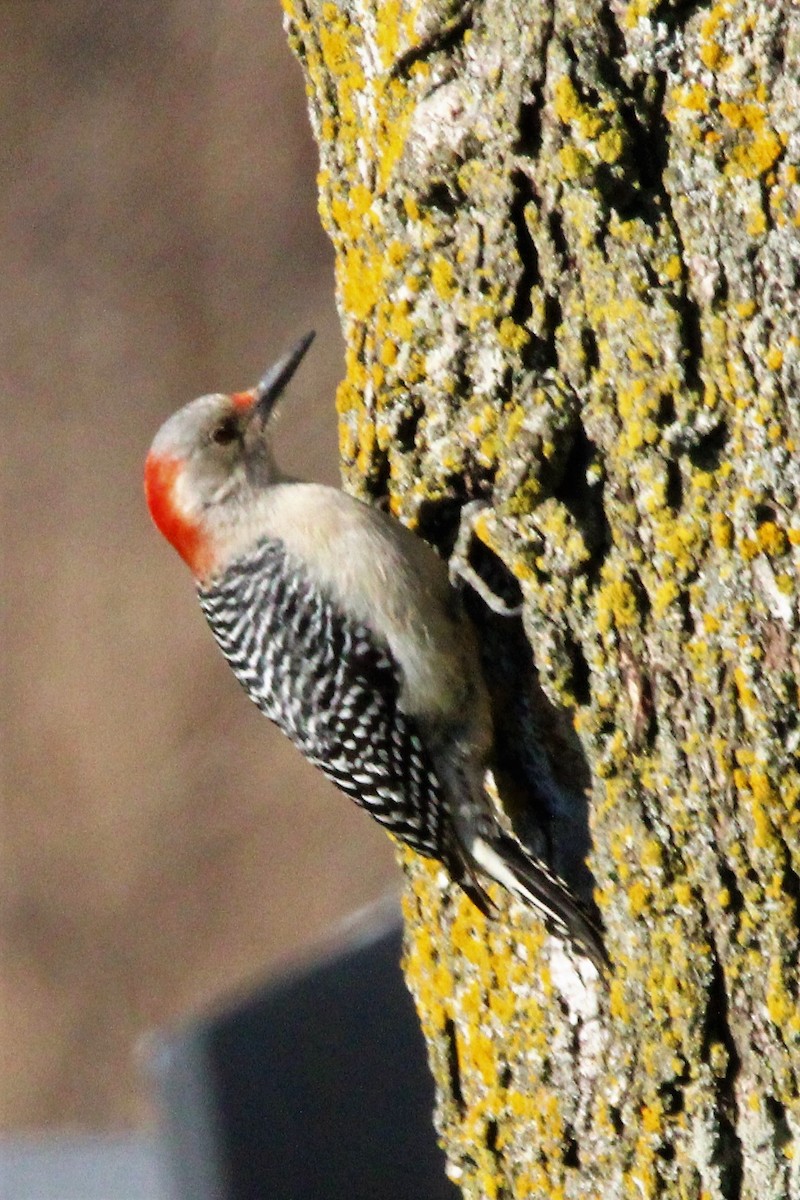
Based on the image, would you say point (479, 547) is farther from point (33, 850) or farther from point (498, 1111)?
point (33, 850)

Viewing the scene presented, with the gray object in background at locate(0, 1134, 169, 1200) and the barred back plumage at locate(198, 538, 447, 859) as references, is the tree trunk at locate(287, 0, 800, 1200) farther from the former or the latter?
the gray object in background at locate(0, 1134, 169, 1200)

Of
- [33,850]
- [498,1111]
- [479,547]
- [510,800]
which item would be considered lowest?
[33,850]

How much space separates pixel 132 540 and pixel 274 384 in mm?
4330

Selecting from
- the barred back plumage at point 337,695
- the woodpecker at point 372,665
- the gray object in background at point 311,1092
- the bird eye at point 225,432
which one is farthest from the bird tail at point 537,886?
the bird eye at point 225,432

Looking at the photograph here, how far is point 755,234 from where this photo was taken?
2.72 m

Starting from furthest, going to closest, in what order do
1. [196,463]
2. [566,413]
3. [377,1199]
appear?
1. [377,1199]
2. [196,463]
3. [566,413]

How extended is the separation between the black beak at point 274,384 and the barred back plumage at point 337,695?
0.43 m

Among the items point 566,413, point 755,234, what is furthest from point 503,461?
point 755,234

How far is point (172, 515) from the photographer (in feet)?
13.3

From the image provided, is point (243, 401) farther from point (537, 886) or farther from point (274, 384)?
point (537, 886)

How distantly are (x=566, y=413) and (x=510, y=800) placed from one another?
985mm

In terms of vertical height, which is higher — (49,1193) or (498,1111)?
(498,1111)

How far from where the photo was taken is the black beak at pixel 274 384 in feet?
13.3

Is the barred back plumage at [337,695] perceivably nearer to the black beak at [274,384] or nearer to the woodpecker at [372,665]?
the woodpecker at [372,665]
